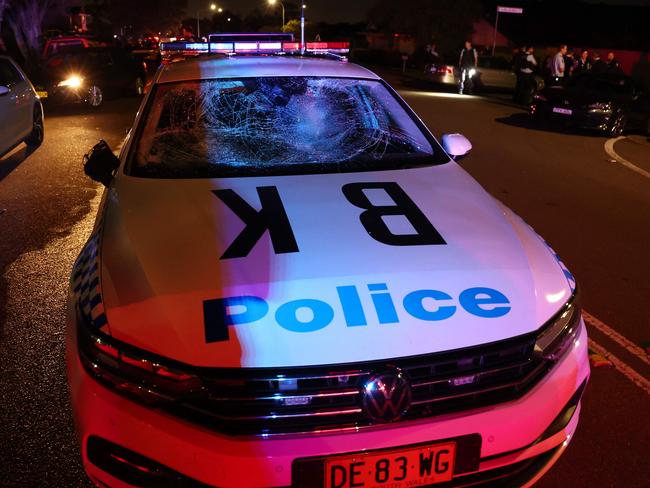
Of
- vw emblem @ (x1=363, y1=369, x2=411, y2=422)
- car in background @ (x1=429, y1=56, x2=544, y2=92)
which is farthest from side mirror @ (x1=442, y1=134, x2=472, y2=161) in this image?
car in background @ (x1=429, y1=56, x2=544, y2=92)

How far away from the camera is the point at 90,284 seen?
90.4 inches

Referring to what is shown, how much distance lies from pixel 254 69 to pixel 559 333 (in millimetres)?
2492

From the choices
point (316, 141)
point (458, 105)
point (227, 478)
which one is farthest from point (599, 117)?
point (227, 478)

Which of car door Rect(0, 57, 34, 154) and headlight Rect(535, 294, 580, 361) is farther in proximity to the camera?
car door Rect(0, 57, 34, 154)

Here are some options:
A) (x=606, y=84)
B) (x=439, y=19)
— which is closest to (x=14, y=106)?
(x=606, y=84)

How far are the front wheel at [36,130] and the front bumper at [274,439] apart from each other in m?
8.94

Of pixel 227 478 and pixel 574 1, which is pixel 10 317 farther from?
pixel 574 1

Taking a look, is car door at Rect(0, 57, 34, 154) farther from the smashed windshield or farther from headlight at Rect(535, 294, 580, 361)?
headlight at Rect(535, 294, 580, 361)

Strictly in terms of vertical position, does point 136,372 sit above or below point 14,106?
above

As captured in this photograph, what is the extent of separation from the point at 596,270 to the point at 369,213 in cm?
320

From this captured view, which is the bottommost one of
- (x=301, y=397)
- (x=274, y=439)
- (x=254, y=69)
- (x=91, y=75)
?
(x=91, y=75)

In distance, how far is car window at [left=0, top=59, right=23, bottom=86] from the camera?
9.23 metres

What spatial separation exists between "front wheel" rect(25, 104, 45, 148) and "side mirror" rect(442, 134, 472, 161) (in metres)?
8.16

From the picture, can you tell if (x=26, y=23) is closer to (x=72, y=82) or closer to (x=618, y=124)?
(x=72, y=82)
